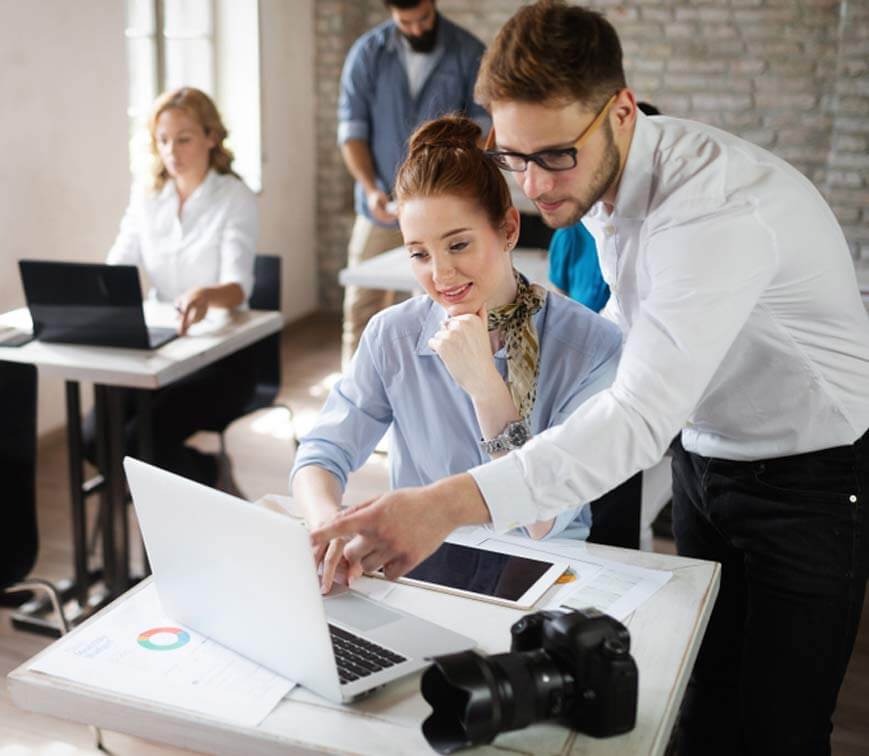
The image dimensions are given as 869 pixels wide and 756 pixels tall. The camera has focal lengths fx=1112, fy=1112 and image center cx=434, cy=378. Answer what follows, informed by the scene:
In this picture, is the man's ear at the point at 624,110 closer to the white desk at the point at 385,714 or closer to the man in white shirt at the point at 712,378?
the man in white shirt at the point at 712,378

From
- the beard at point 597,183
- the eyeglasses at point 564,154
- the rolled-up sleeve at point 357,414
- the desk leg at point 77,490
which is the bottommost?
the desk leg at point 77,490

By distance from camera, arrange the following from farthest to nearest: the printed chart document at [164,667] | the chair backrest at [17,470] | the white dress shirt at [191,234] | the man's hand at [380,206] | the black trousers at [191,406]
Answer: the man's hand at [380,206]
the white dress shirt at [191,234]
the black trousers at [191,406]
the chair backrest at [17,470]
the printed chart document at [164,667]

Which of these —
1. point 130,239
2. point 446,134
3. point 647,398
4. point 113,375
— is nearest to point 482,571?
point 647,398

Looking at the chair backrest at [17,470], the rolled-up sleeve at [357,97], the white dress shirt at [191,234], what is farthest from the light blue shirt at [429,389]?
the rolled-up sleeve at [357,97]

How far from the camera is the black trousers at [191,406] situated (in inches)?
127

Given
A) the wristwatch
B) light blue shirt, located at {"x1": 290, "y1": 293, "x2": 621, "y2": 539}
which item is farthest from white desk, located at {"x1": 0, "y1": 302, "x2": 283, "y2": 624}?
the wristwatch

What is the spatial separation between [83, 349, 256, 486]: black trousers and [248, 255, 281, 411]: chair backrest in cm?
13

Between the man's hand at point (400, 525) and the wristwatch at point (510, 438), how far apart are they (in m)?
0.41

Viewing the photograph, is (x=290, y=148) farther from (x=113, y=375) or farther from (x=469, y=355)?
(x=469, y=355)

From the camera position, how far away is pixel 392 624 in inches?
53.7

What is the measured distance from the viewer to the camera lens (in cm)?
107

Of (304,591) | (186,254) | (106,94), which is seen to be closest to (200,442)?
(186,254)

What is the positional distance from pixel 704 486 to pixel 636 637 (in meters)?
0.43

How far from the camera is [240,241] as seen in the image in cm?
333
